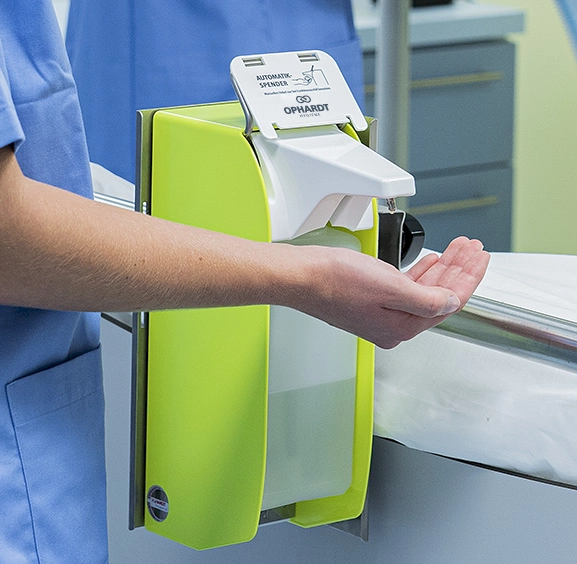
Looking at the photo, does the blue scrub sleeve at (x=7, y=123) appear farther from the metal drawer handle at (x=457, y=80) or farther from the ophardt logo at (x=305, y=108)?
the metal drawer handle at (x=457, y=80)

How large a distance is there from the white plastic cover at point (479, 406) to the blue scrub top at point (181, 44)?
70 centimetres

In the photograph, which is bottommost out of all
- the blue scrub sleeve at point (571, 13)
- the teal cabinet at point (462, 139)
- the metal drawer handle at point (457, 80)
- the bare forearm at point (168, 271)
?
the teal cabinet at point (462, 139)

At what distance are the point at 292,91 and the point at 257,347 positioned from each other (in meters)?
0.18

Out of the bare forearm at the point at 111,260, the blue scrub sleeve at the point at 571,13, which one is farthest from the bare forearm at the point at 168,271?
the blue scrub sleeve at the point at 571,13

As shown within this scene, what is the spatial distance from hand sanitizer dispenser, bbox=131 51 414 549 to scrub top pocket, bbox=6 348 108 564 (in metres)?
0.09

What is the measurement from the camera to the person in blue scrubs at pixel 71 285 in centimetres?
59

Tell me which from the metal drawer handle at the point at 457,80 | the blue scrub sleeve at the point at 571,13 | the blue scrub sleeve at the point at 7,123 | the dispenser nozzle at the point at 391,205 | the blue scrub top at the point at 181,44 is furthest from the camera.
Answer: the metal drawer handle at the point at 457,80

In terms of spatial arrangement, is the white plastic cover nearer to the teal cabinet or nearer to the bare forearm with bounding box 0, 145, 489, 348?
the bare forearm with bounding box 0, 145, 489, 348

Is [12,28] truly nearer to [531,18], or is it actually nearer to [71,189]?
[71,189]

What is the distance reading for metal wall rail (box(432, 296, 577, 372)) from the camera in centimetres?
82

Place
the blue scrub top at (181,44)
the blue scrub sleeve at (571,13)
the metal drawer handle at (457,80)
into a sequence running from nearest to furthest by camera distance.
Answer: the blue scrub sleeve at (571,13) → the blue scrub top at (181,44) → the metal drawer handle at (457,80)

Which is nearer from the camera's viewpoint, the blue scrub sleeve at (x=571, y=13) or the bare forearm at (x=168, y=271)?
the bare forearm at (x=168, y=271)

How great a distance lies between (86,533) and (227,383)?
15 centimetres

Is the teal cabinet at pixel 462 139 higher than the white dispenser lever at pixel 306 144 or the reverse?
the reverse
